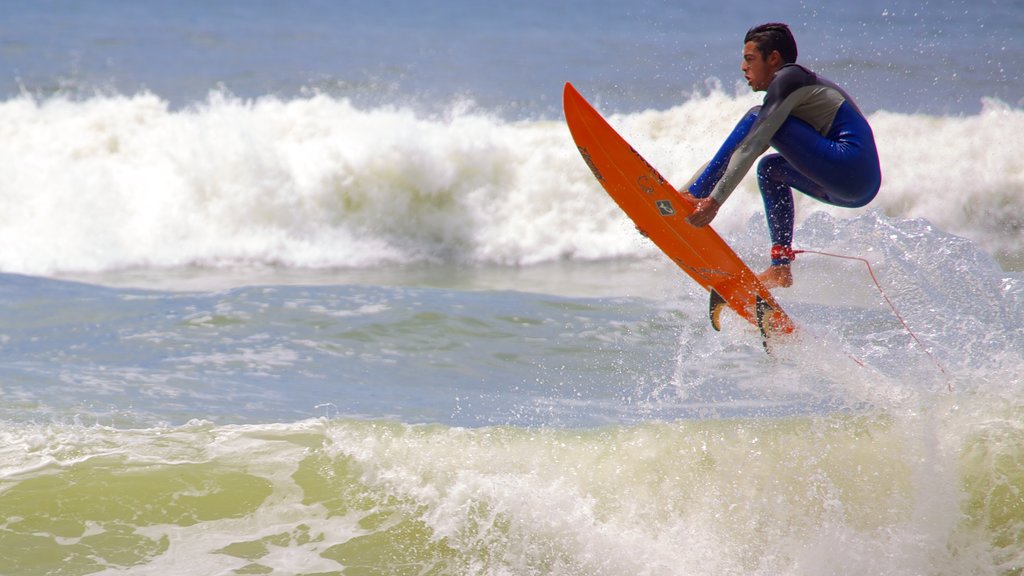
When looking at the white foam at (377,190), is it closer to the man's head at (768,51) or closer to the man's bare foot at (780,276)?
the man's bare foot at (780,276)

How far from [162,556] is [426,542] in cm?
106

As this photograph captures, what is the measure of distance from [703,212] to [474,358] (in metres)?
2.74

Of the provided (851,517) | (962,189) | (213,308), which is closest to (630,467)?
(851,517)

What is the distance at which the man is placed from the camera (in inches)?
196

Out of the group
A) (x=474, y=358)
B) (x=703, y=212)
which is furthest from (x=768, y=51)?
(x=474, y=358)

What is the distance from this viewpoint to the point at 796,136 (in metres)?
5.02

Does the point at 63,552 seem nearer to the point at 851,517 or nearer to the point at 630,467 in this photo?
the point at 630,467

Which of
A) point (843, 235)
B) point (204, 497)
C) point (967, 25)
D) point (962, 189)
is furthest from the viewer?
point (967, 25)

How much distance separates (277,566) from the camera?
433 cm

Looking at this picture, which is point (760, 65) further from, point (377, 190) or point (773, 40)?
point (377, 190)

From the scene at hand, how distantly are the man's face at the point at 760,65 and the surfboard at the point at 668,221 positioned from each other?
66 cm

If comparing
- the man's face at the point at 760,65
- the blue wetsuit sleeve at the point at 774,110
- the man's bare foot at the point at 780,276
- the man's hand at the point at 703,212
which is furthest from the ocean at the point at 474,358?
the man's face at the point at 760,65

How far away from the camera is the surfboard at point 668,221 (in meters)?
5.41

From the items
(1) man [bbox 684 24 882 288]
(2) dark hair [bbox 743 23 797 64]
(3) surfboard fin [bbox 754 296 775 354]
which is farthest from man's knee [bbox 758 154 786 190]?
(3) surfboard fin [bbox 754 296 775 354]
